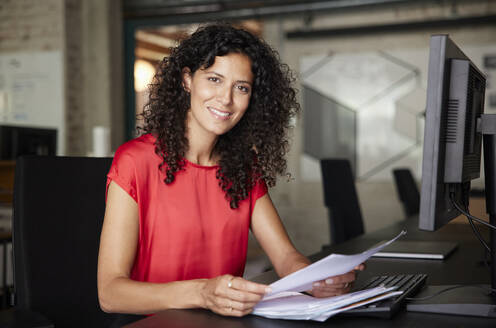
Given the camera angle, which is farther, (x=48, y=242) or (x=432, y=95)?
(x=48, y=242)

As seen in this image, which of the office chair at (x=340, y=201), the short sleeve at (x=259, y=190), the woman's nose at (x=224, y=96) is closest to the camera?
the woman's nose at (x=224, y=96)

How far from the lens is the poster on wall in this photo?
5.74 m

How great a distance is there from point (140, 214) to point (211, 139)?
0.31 meters

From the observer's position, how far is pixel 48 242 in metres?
1.34

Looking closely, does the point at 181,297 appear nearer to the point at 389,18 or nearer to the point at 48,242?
the point at 48,242

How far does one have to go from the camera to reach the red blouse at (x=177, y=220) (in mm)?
1385

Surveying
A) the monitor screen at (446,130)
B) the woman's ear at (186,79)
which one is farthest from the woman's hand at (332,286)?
the woman's ear at (186,79)

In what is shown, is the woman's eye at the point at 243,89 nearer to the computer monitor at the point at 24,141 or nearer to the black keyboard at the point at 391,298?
the black keyboard at the point at 391,298

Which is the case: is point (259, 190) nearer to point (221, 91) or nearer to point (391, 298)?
point (221, 91)

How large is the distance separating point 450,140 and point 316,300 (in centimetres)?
39

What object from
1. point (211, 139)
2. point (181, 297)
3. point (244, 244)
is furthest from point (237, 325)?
point (211, 139)

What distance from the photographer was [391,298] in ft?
3.36

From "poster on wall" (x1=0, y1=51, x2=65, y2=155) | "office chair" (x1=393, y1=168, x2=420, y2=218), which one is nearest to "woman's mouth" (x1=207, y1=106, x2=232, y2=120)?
"office chair" (x1=393, y1=168, x2=420, y2=218)

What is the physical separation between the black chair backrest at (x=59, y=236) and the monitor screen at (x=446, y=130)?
86 centimetres
